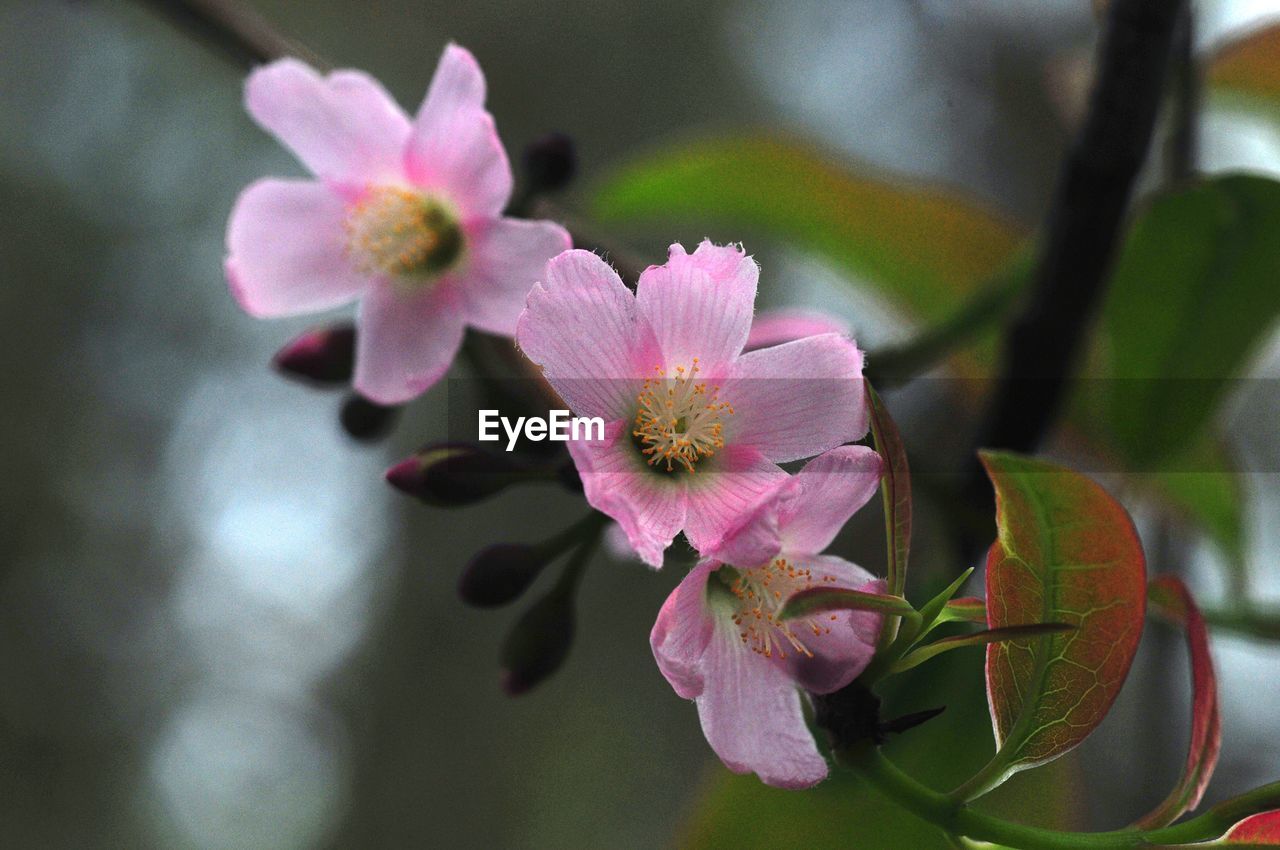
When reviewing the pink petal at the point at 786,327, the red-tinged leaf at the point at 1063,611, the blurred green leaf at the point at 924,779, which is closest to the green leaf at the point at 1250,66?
the pink petal at the point at 786,327

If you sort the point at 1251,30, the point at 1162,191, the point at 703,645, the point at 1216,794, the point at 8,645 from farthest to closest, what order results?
the point at 8,645 → the point at 1216,794 → the point at 1251,30 → the point at 1162,191 → the point at 703,645

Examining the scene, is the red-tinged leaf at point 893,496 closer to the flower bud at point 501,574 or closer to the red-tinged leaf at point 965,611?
the red-tinged leaf at point 965,611

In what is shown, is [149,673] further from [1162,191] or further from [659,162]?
[1162,191]

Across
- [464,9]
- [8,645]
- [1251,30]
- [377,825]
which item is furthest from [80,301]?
[1251,30]

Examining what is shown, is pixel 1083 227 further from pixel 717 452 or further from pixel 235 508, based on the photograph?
pixel 235 508

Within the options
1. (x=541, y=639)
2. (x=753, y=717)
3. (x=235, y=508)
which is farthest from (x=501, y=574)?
(x=235, y=508)

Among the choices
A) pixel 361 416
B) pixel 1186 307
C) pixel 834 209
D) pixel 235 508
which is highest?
pixel 834 209
